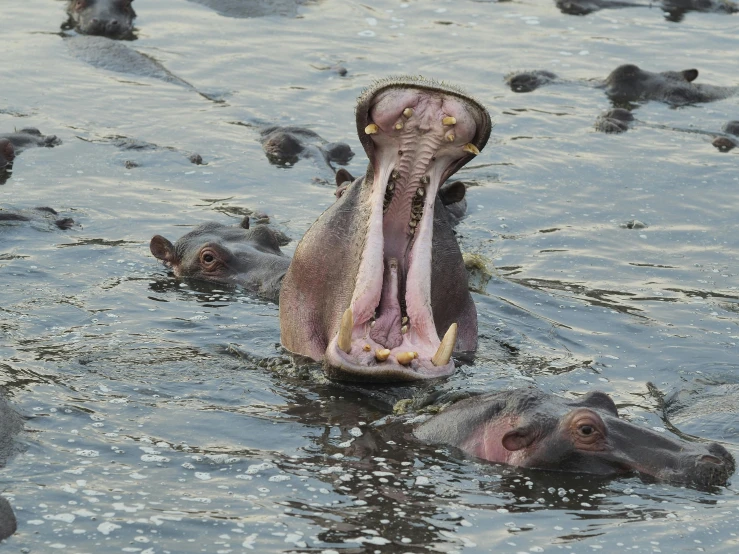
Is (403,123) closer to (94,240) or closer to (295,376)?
(295,376)

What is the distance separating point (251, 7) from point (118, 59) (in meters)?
3.13

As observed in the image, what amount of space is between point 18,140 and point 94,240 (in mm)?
2724

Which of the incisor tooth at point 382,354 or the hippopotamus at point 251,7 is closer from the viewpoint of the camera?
the incisor tooth at point 382,354

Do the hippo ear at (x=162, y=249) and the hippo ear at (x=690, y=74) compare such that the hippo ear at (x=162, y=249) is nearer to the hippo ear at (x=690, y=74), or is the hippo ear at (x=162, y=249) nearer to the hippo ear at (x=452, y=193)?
the hippo ear at (x=452, y=193)

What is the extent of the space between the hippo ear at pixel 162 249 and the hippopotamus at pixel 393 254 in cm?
283

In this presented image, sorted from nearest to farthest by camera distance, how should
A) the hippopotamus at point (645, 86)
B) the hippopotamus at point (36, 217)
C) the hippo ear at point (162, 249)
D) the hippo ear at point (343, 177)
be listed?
the hippo ear at point (343, 177) → the hippo ear at point (162, 249) → the hippopotamus at point (36, 217) → the hippopotamus at point (645, 86)

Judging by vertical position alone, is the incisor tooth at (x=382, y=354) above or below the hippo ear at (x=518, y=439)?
above

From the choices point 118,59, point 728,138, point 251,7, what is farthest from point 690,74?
point 118,59

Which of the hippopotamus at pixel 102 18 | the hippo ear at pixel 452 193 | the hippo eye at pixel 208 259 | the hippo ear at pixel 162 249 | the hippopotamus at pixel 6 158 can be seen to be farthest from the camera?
the hippopotamus at pixel 102 18

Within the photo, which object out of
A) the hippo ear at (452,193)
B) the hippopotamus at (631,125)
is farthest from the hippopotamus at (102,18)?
the hippo ear at (452,193)

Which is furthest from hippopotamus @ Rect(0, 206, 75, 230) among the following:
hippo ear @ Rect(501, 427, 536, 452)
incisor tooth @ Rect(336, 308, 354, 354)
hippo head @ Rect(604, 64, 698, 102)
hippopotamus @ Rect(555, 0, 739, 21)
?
hippopotamus @ Rect(555, 0, 739, 21)

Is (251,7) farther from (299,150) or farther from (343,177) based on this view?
(343,177)

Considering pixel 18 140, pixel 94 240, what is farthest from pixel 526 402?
pixel 18 140

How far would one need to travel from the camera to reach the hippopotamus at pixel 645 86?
16234 millimetres
